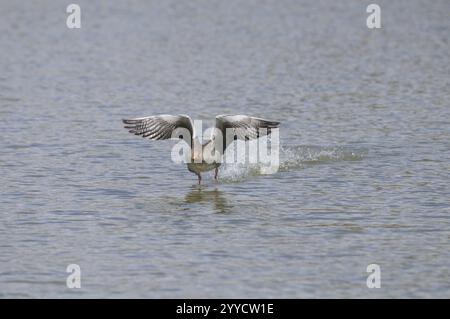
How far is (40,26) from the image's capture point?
35938 mm

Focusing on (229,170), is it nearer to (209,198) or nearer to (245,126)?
(245,126)

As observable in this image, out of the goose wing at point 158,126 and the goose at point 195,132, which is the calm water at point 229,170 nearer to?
the goose at point 195,132

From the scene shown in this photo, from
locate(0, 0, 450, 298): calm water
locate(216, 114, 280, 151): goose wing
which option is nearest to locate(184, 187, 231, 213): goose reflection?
locate(0, 0, 450, 298): calm water

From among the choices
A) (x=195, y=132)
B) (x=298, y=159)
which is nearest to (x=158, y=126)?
(x=195, y=132)

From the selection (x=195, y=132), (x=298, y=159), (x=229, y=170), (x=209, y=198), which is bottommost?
(x=209, y=198)

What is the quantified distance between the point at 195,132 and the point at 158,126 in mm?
540

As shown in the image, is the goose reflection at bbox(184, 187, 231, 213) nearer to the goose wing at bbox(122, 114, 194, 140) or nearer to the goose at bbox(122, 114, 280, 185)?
the goose at bbox(122, 114, 280, 185)

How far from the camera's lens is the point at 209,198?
15031mm

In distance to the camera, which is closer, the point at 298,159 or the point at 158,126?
the point at 158,126

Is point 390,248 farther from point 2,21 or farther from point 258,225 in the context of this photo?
point 2,21

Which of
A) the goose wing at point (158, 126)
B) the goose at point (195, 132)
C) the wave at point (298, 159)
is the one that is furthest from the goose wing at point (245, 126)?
the wave at point (298, 159)

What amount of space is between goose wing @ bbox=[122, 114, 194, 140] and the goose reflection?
84 centimetres

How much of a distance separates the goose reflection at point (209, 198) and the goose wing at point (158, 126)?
844 mm

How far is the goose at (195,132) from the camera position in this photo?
15.3 metres
